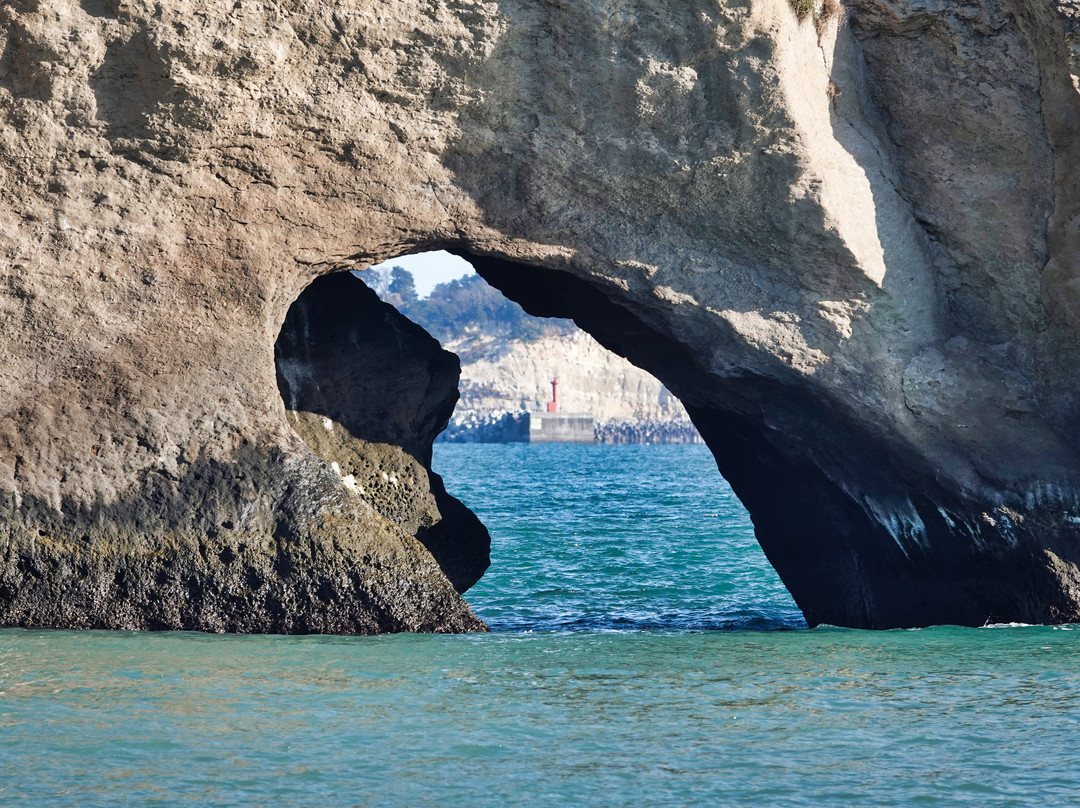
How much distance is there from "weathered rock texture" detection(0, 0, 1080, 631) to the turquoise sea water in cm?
83

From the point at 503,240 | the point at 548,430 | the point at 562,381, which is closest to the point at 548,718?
the point at 503,240

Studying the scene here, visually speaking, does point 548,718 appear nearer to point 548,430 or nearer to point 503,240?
point 503,240

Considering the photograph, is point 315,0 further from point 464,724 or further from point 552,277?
point 464,724

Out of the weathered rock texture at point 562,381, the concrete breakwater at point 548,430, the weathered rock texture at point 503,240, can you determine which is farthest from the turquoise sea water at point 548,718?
the weathered rock texture at point 562,381

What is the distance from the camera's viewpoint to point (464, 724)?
7.39 metres

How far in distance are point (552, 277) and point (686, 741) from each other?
5.29 m

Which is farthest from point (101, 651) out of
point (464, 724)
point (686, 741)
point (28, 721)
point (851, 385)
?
point (851, 385)

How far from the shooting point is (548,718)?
7.53 m

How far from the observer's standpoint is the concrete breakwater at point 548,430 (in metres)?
111

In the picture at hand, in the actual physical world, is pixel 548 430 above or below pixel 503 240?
below

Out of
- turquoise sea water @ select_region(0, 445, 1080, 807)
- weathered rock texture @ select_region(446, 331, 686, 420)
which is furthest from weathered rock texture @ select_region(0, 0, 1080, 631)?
weathered rock texture @ select_region(446, 331, 686, 420)

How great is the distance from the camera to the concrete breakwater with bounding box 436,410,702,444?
111m

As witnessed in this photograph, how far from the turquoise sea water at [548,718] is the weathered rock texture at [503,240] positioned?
831mm

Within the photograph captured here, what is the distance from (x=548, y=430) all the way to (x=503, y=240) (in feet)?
330
